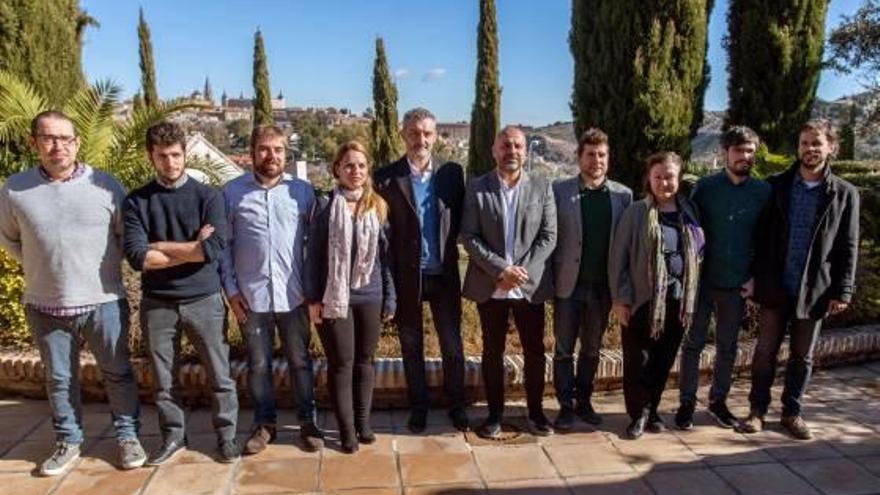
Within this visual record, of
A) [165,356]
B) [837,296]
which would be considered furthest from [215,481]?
[837,296]

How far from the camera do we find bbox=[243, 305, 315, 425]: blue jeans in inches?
137

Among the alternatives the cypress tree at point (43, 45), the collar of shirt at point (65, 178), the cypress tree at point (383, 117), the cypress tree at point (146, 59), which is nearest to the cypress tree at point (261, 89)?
the cypress tree at point (146, 59)

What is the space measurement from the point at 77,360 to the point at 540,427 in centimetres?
269

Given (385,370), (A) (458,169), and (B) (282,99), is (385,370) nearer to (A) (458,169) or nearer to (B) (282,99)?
(A) (458,169)

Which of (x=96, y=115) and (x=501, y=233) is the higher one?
(x=96, y=115)

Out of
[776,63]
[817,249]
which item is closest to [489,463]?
[817,249]

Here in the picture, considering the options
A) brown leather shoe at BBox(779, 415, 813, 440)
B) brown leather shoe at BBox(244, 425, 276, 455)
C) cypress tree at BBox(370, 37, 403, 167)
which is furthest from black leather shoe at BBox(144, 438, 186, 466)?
cypress tree at BBox(370, 37, 403, 167)

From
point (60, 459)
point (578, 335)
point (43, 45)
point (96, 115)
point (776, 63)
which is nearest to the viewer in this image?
point (60, 459)

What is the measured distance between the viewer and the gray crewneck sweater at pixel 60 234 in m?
3.13

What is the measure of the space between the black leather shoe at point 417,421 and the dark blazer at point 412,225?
61cm

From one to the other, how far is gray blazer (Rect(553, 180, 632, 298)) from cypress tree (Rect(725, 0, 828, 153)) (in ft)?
18.9

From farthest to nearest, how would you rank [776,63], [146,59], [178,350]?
[146,59]
[776,63]
[178,350]

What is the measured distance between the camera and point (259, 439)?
140 inches

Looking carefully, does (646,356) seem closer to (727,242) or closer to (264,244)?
(727,242)
